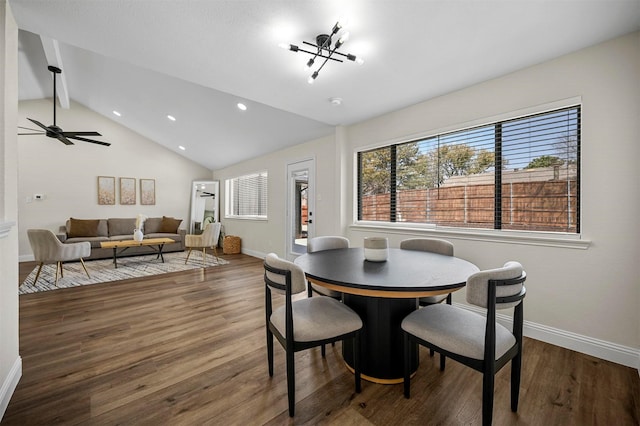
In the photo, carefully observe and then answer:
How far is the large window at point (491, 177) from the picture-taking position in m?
2.27

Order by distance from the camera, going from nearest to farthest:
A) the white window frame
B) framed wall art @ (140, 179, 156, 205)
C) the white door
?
1. the white door
2. the white window frame
3. framed wall art @ (140, 179, 156, 205)

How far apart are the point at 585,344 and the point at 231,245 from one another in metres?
6.31

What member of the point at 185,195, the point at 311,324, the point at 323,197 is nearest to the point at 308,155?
the point at 323,197

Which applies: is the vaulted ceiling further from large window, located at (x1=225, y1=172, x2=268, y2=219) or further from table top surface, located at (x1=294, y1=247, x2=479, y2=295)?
large window, located at (x1=225, y1=172, x2=268, y2=219)

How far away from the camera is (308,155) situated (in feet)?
15.8

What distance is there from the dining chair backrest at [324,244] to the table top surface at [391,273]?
0.37 metres

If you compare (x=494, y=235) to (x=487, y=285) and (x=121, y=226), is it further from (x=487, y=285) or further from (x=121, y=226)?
(x=121, y=226)

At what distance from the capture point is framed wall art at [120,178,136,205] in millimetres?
6934

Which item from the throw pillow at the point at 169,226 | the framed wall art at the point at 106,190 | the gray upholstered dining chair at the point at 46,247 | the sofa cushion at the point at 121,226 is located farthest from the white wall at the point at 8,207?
the framed wall art at the point at 106,190

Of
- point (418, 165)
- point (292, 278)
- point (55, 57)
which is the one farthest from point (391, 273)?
point (55, 57)

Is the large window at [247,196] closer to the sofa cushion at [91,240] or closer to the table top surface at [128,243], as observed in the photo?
the table top surface at [128,243]

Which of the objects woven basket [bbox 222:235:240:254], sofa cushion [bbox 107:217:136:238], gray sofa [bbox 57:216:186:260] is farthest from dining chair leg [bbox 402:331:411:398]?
sofa cushion [bbox 107:217:136:238]

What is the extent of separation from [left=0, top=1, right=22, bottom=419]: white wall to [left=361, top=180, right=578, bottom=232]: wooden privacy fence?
3.43m

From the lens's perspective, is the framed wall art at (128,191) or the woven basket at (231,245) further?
the framed wall art at (128,191)
